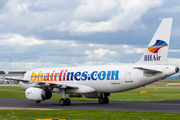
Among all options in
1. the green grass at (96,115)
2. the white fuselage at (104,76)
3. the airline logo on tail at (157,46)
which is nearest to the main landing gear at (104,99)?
the white fuselage at (104,76)

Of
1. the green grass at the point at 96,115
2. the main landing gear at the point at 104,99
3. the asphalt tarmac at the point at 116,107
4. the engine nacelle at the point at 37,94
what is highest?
the engine nacelle at the point at 37,94

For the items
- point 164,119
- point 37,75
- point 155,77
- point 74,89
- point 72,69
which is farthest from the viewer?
point 37,75

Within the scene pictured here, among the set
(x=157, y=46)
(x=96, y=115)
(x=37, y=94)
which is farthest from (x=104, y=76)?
(x=96, y=115)

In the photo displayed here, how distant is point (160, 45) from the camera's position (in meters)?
28.9

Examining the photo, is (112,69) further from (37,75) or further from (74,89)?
(37,75)

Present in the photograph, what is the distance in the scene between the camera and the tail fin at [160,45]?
28562 mm

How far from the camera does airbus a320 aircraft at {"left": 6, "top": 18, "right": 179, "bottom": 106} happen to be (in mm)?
28531

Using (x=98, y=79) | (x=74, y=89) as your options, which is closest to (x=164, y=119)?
(x=98, y=79)

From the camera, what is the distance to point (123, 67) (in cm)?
3097

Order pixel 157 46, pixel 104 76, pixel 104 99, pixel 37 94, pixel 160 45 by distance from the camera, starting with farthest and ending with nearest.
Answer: pixel 104 99 < pixel 37 94 < pixel 104 76 < pixel 157 46 < pixel 160 45

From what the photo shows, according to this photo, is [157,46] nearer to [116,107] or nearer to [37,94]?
[116,107]

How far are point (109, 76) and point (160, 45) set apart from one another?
6681 millimetres

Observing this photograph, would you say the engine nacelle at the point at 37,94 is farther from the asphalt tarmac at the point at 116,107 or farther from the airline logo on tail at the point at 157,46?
the airline logo on tail at the point at 157,46

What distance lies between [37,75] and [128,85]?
50.7ft
